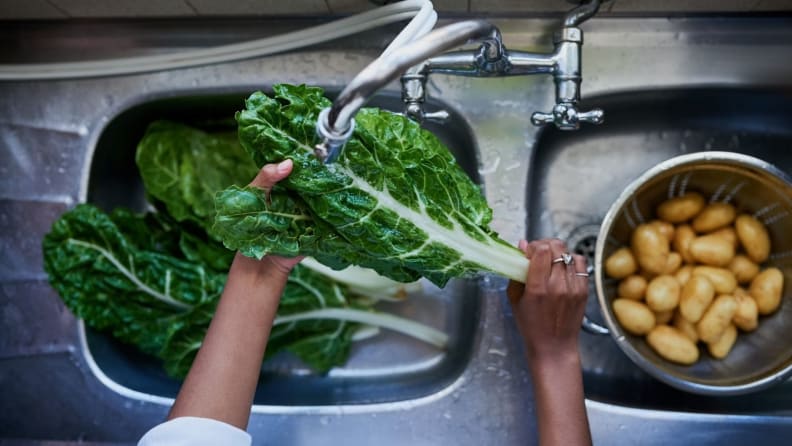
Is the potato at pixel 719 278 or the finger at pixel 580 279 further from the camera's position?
the potato at pixel 719 278

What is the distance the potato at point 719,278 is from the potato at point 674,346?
0.12 m

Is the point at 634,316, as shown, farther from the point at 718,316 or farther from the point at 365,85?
the point at 365,85

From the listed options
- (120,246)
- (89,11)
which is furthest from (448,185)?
(89,11)

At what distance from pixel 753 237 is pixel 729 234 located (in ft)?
0.14

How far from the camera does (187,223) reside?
4.12 feet

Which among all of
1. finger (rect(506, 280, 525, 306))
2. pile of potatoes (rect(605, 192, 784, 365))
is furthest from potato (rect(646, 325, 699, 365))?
finger (rect(506, 280, 525, 306))

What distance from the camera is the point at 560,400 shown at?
3.18ft

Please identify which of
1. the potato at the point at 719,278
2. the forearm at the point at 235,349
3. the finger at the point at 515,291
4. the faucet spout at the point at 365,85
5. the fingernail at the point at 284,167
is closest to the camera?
the faucet spout at the point at 365,85

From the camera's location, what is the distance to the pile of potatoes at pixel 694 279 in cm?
110

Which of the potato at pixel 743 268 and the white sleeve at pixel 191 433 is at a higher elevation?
the potato at pixel 743 268

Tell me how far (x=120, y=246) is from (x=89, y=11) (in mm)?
535

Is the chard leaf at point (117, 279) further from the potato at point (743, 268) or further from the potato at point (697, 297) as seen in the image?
the potato at point (743, 268)

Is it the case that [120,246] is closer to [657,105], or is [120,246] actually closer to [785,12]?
[657,105]

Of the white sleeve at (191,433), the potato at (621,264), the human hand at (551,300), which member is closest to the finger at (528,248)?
the human hand at (551,300)
